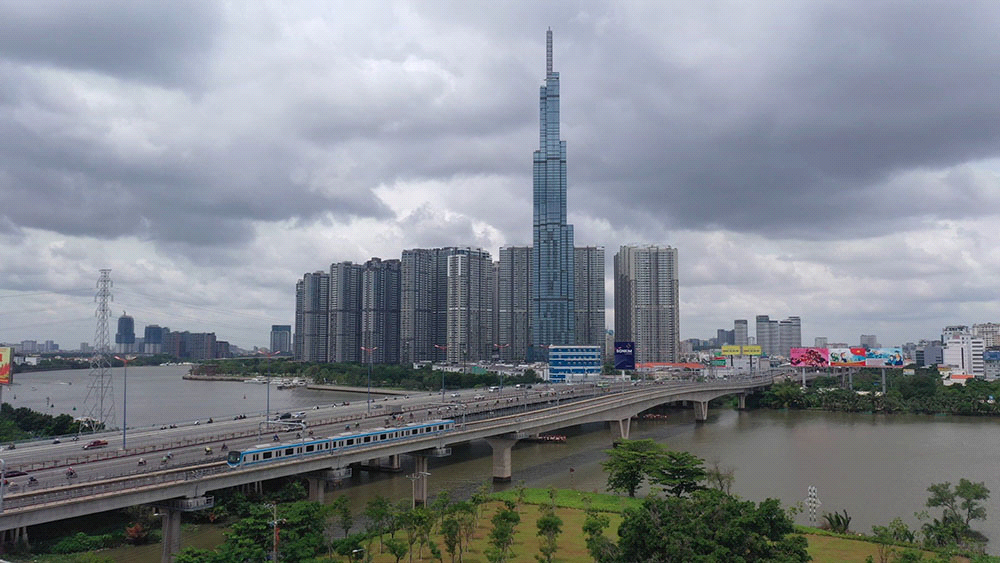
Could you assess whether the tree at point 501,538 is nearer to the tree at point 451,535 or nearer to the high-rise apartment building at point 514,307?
the tree at point 451,535

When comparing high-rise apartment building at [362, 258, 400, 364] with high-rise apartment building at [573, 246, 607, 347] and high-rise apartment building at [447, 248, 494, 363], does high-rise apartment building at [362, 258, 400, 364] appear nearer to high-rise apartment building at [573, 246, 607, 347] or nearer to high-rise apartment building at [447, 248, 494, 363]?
high-rise apartment building at [447, 248, 494, 363]

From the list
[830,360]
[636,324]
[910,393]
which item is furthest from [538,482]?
[636,324]

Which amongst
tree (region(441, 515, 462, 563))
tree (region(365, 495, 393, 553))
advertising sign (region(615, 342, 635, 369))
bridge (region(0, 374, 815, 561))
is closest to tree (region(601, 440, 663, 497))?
bridge (region(0, 374, 815, 561))

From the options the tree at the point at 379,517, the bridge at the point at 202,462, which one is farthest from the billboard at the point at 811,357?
the tree at the point at 379,517

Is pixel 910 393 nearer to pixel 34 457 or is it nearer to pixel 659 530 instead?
pixel 659 530

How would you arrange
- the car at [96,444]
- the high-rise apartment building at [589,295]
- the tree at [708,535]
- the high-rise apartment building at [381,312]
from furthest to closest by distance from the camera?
the high-rise apartment building at [589,295], the high-rise apartment building at [381,312], the car at [96,444], the tree at [708,535]

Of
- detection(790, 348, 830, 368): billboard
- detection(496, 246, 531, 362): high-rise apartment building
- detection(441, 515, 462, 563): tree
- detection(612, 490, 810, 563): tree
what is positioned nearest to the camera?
detection(612, 490, 810, 563): tree

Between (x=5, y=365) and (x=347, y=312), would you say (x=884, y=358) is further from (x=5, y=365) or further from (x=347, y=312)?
(x=347, y=312)
